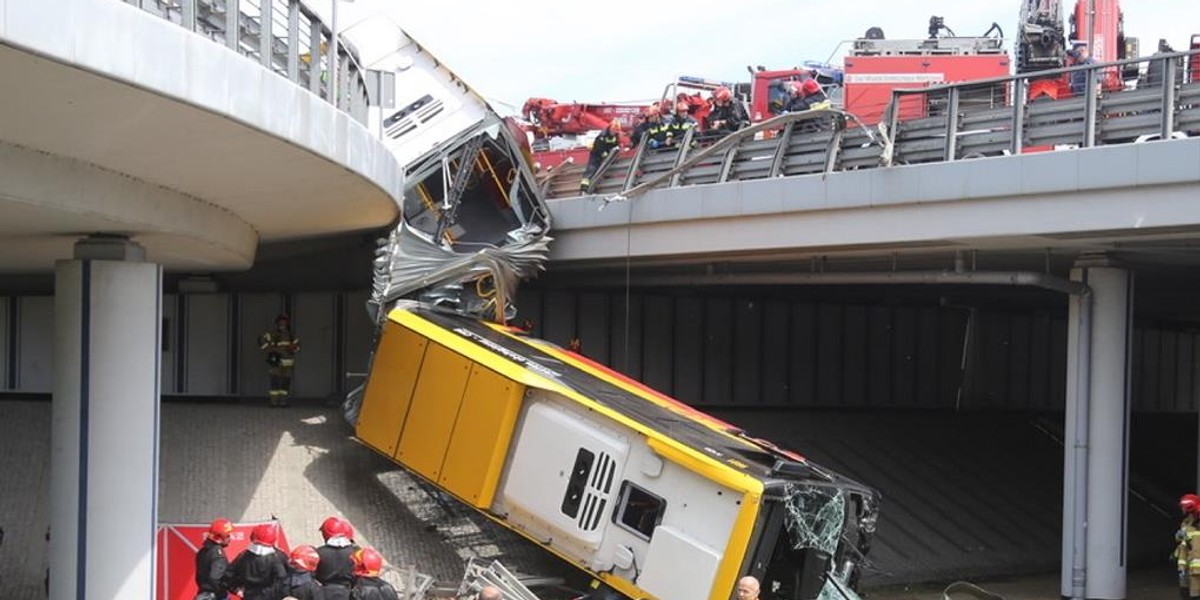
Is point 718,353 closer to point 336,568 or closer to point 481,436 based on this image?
point 481,436

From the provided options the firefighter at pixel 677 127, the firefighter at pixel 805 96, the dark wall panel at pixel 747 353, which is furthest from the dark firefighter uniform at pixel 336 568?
the dark wall panel at pixel 747 353

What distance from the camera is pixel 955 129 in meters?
14.1

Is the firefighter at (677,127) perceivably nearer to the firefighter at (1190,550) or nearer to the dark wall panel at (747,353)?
the dark wall panel at (747,353)

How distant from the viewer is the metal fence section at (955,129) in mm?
12812

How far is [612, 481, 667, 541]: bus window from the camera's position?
480 inches

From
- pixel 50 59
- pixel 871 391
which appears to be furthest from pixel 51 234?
pixel 871 391

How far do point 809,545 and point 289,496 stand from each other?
6938 millimetres

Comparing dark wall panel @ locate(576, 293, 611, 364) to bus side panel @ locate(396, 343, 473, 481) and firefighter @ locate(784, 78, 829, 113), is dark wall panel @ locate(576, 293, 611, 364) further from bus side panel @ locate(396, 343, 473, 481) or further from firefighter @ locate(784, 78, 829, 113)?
bus side panel @ locate(396, 343, 473, 481)

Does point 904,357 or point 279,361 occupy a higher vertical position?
point 279,361

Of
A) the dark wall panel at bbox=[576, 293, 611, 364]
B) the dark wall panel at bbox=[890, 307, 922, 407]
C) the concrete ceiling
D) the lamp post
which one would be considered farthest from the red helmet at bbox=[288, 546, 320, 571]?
the dark wall panel at bbox=[890, 307, 922, 407]

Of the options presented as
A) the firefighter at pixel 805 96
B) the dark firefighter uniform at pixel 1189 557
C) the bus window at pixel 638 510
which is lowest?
the dark firefighter uniform at pixel 1189 557

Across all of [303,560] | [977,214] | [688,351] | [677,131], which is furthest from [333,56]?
[688,351]

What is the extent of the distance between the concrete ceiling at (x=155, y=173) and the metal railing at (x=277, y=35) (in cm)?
63

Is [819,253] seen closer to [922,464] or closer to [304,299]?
[922,464]
